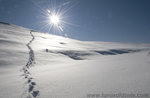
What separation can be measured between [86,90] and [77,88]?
Result: 221 millimetres

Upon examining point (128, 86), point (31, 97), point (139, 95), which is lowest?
point (31, 97)

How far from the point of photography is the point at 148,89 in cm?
167

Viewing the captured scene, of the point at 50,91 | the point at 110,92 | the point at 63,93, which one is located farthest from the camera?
the point at 50,91

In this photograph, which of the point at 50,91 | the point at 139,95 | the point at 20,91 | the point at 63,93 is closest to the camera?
the point at 139,95

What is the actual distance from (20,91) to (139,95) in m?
2.37

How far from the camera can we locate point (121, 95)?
1.68 m

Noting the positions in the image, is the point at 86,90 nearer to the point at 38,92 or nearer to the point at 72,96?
the point at 72,96

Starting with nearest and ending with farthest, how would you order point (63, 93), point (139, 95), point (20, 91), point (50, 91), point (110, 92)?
point (139, 95) < point (110, 92) < point (63, 93) < point (50, 91) < point (20, 91)

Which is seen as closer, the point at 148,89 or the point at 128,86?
the point at 148,89

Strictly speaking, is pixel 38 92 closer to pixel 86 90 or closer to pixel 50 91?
pixel 50 91

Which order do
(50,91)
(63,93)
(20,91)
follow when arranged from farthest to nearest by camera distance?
(20,91) < (50,91) < (63,93)

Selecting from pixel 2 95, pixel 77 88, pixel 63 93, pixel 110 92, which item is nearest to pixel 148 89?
pixel 110 92

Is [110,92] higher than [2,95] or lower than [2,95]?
higher

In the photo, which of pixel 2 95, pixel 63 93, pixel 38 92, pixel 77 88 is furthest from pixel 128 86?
pixel 2 95
